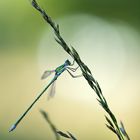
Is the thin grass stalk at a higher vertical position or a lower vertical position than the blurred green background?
higher

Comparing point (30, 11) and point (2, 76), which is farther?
point (30, 11)

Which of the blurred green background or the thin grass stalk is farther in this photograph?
the blurred green background

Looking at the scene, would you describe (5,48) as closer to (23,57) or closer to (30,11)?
(23,57)

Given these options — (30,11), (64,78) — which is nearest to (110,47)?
(64,78)

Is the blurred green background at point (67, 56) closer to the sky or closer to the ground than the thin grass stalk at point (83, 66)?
closer to the ground

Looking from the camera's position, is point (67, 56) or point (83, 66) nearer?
point (83, 66)

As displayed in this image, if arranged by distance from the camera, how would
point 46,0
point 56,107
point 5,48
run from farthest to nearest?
1. point 46,0
2. point 5,48
3. point 56,107

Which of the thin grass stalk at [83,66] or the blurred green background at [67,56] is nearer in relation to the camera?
the thin grass stalk at [83,66]

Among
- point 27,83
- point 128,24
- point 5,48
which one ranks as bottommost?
point 128,24
